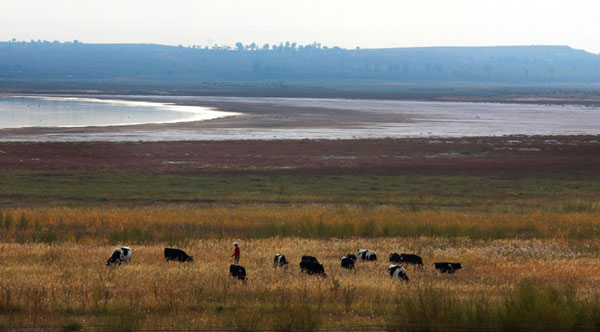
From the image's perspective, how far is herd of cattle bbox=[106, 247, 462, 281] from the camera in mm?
17161

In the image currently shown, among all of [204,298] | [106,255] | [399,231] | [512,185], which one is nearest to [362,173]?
[512,185]

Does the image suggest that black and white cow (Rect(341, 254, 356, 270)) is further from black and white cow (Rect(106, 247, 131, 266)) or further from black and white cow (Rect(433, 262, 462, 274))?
black and white cow (Rect(106, 247, 131, 266))

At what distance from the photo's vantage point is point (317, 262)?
18.0m

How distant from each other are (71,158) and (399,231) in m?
34.6

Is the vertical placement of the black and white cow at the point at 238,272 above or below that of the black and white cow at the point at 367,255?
above

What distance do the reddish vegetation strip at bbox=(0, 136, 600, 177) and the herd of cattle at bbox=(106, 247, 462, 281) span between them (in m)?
29.5

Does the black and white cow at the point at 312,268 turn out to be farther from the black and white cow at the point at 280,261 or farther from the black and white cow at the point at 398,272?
the black and white cow at the point at 398,272

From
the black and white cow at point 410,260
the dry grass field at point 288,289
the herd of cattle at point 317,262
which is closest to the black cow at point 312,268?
the herd of cattle at point 317,262

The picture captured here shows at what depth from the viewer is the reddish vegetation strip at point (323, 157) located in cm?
5097

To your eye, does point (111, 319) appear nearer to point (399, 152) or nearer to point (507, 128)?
point (399, 152)

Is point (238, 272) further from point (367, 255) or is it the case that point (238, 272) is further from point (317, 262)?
point (367, 255)

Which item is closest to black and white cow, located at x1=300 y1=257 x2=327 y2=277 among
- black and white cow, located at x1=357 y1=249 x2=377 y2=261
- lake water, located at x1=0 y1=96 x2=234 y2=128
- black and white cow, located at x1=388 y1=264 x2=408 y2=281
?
black and white cow, located at x1=388 y1=264 x2=408 y2=281

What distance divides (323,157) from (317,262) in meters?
40.2

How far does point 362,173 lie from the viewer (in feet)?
164
